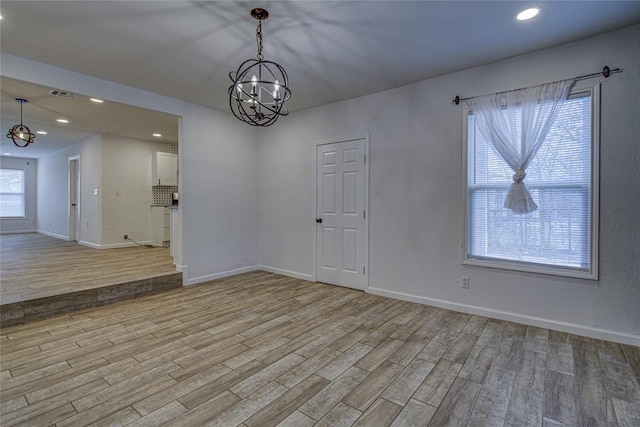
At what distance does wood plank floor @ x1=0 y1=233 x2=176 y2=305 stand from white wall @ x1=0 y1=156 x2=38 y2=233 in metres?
3.14

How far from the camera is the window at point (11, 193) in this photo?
9164mm

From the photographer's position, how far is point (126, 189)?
688 cm

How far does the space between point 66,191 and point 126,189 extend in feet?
8.35

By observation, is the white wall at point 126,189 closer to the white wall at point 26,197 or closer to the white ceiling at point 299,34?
the white ceiling at point 299,34

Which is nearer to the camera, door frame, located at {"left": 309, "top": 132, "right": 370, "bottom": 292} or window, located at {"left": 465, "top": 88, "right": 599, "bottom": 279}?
window, located at {"left": 465, "top": 88, "right": 599, "bottom": 279}

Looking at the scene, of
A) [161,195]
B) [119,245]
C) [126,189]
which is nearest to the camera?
[119,245]

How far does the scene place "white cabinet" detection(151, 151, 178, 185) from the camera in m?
7.07

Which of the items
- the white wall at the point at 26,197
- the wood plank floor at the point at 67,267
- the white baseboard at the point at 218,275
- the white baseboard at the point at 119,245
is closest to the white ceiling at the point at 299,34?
the wood plank floor at the point at 67,267

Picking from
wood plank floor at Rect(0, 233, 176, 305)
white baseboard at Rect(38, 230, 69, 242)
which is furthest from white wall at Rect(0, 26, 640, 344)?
white baseboard at Rect(38, 230, 69, 242)

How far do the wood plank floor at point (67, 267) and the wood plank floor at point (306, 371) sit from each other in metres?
0.54

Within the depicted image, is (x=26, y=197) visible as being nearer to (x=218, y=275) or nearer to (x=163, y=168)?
(x=163, y=168)

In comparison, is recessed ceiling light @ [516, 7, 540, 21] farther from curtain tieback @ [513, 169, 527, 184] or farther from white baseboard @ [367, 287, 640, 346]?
white baseboard @ [367, 287, 640, 346]

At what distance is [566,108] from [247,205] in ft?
14.9

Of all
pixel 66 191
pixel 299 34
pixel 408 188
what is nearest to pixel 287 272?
pixel 408 188
